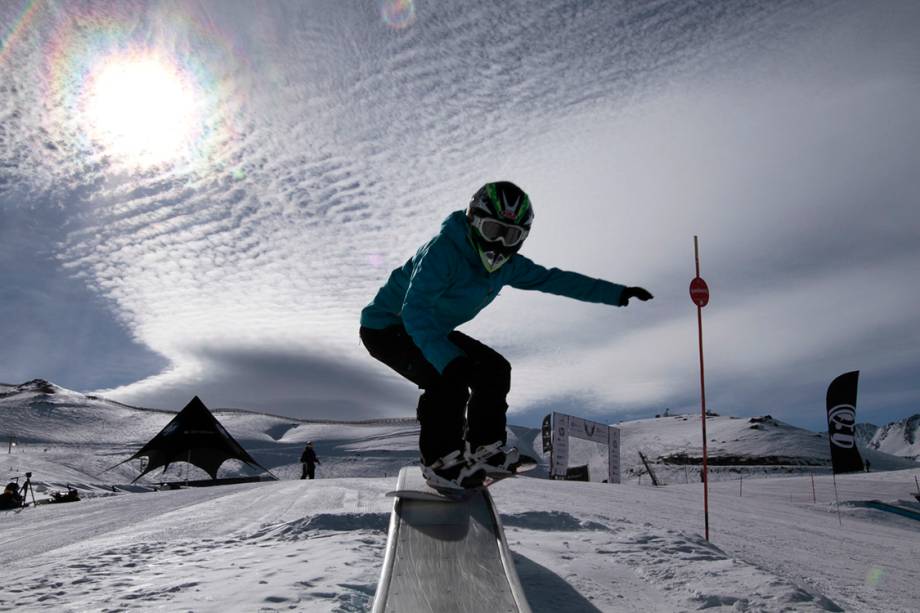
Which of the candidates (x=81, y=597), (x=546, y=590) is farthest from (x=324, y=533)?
(x=546, y=590)

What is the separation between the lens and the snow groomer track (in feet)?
8.11

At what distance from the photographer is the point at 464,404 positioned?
162 inches

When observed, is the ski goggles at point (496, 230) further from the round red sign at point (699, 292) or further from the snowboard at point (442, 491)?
the round red sign at point (699, 292)

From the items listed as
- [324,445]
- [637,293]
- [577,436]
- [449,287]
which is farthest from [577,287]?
[324,445]

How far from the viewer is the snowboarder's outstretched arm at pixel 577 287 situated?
4.55m

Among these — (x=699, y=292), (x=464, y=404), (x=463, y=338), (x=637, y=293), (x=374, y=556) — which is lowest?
(x=374, y=556)

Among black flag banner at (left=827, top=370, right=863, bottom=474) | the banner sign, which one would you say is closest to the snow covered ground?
black flag banner at (left=827, top=370, right=863, bottom=474)

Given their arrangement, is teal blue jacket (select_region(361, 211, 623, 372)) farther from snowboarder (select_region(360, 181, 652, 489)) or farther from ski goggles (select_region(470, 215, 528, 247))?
ski goggles (select_region(470, 215, 528, 247))

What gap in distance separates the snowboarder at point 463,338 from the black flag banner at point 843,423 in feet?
64.6

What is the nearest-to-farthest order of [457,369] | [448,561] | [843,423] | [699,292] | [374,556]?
[448,561] < [374,556] < [457,369] < [699,292] < [843,423]

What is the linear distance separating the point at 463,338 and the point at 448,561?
1776 millimetres

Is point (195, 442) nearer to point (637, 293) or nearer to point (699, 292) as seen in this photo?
point (699, 292)

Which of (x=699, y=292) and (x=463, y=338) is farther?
(x=699, y=292)

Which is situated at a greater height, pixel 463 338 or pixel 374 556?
pixel 463 338
